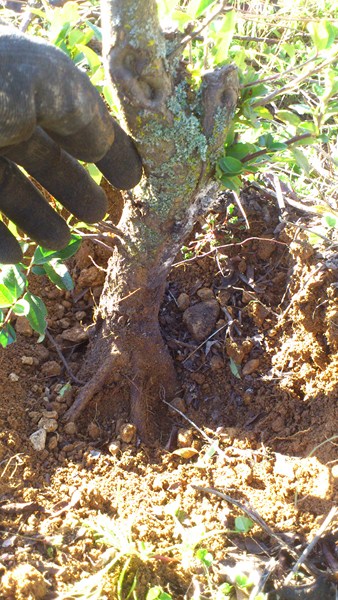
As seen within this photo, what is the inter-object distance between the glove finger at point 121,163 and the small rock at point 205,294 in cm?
65

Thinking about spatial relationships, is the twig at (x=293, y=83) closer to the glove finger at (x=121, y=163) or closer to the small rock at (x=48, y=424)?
the glove finger at (x=121, y=163)

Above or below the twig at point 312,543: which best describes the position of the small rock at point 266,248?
above

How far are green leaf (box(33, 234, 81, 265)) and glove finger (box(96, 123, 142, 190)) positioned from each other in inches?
9.8

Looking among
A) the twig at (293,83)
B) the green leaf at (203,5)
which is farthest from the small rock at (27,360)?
the green leaf at (203,5)

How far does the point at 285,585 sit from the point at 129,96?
1.25m

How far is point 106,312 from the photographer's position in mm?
2025

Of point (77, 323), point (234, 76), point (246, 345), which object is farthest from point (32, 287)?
point (234, 76)

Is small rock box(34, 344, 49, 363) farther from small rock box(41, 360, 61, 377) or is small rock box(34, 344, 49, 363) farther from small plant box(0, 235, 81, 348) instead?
small plant box(0, 235, 81, 348)

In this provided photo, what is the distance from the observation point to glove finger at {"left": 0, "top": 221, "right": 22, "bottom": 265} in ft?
5.22

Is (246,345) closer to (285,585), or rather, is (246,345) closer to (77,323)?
(77,323)

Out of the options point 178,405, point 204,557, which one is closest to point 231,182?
point 178,405

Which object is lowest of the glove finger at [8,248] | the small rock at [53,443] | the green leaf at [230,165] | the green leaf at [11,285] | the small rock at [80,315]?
the small rock at [53,443]

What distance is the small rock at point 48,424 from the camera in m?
1.90

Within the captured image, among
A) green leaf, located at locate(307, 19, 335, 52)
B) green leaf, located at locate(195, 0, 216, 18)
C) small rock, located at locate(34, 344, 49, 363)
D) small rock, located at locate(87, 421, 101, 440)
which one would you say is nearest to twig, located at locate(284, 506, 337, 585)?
small rock, located at locate(87, 421, 101, 440)
